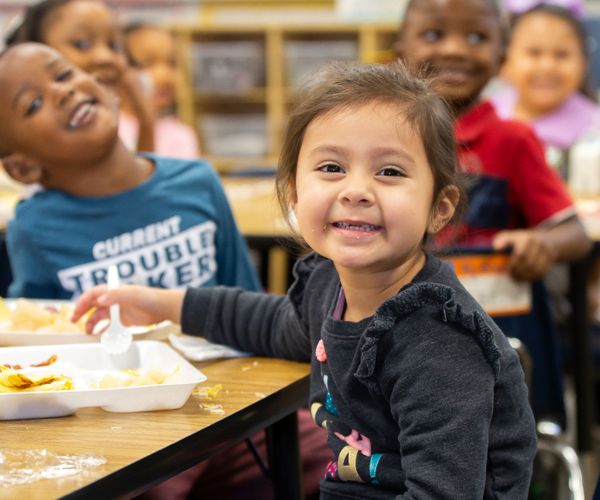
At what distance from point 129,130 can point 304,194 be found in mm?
2560

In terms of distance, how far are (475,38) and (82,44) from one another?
1.01m

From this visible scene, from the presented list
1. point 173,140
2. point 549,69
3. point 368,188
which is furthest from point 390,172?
point 173,140

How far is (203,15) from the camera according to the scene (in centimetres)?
529

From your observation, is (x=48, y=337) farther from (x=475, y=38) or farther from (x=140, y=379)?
(x=475, y=38)

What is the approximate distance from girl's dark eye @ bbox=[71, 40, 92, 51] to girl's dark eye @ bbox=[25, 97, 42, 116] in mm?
577

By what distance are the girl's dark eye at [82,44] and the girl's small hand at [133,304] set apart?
0.95 m

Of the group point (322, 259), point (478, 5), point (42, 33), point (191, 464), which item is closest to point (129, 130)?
point (42, 33)

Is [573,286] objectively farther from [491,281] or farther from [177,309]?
[177,309]

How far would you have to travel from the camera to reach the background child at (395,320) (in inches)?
26.0

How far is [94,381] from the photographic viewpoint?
0.78m

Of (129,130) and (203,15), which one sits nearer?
(129,130)

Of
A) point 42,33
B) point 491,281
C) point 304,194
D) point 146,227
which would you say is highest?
point 42,33

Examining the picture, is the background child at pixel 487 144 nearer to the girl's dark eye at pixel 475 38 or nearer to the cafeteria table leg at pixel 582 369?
the girl's dark eye at pixel 475 38

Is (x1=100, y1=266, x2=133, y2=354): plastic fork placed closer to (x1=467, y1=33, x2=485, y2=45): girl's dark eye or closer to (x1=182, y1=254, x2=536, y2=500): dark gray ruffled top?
(x1=182, y1=254, x2=536, y2=500): dark gray ruffled top
